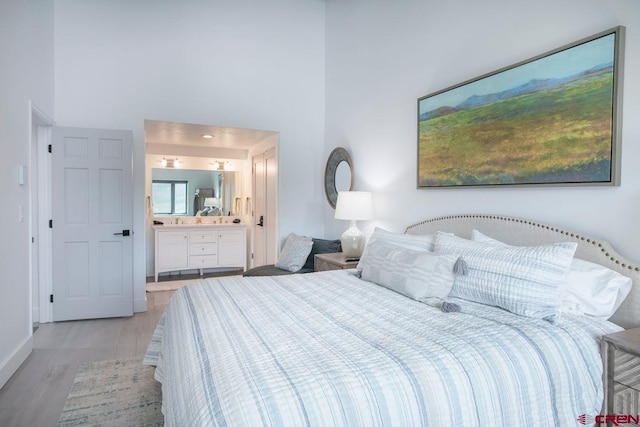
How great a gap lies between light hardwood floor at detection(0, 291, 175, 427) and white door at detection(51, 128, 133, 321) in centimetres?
22

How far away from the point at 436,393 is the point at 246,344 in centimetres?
68

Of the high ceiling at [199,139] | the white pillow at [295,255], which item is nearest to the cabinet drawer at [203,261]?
the high ceiling at [199,139]

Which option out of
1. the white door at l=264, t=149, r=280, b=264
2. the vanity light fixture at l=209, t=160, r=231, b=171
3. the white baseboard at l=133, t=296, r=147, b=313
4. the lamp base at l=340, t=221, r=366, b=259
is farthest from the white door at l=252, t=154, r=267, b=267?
the lamp base at l=340, t=221, r=366, b=259

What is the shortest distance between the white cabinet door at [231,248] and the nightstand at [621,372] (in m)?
5.46

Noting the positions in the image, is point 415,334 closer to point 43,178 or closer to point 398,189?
point 398,189

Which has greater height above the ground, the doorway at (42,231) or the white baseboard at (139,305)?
the doorway at (42,231)

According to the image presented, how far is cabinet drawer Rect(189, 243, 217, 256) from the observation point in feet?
19.9

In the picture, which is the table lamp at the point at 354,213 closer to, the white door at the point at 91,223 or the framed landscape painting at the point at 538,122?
the framed landscape painting at the point at 538,122

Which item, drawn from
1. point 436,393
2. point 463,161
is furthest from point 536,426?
point 463,161

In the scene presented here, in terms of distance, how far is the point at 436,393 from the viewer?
47.1 inches

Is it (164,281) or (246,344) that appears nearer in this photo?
(246,344)

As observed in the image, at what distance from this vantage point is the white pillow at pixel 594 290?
67.0 inches

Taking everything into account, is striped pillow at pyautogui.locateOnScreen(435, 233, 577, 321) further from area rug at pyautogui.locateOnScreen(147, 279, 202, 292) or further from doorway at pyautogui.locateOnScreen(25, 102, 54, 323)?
area rug at pyautogui.locateOnScreen(147, 279, 202, 292)

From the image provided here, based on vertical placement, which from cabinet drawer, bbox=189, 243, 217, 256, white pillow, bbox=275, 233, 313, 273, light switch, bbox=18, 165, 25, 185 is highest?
light switch, bbox=18, 165, 25, 185
